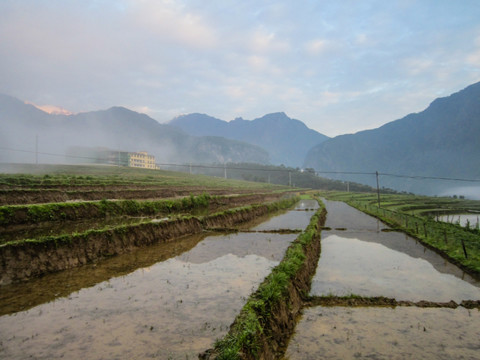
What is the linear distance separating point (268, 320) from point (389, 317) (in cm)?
345

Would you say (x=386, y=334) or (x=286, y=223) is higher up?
(x=386, y=334)

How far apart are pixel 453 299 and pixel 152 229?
12.6 metres

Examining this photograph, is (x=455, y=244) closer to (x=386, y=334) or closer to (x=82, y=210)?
(x=386, y=334)

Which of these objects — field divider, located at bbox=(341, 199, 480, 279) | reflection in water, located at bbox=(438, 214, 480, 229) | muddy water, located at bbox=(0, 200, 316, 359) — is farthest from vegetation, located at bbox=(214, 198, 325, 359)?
reflection in water, located at bbox=(438, 214, 480, 229)

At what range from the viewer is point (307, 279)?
10484 mm

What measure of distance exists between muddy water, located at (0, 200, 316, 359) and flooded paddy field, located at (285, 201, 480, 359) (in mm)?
1980

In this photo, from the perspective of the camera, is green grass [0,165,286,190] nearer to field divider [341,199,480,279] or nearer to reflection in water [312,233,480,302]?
reflection in water [312,233,480,302]

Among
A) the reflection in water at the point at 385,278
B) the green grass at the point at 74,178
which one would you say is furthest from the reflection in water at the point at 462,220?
the green grass at the point at 74,178

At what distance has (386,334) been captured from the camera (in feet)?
22.3

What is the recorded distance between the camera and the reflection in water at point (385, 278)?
9.44m

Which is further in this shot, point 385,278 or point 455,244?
point 455,244

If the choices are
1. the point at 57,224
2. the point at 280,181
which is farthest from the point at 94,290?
the point at 280,181

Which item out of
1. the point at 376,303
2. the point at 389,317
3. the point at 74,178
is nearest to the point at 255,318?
the point at 389,317

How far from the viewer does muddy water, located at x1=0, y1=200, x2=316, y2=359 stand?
5.49m
